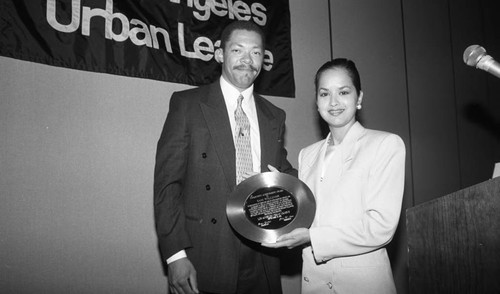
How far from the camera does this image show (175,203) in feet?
5.42

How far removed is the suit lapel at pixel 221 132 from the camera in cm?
171

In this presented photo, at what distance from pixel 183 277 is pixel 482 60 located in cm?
136

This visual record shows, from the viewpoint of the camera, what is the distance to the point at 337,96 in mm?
1690

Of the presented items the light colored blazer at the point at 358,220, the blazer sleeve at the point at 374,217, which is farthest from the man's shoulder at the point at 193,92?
the blazer sleeve at the point at 374,217

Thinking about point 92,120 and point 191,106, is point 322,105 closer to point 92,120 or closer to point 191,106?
point 191,106

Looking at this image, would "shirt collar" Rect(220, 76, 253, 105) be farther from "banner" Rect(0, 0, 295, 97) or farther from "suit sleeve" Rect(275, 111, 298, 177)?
"banner" Rect(0, 0, 295, 97)

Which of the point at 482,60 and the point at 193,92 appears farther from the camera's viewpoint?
the point at 193,92

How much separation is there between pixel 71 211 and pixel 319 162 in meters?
1.62

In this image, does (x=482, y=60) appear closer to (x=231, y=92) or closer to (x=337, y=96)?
(x=337, y=96)

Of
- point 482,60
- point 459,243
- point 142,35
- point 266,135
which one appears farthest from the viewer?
point 142,35

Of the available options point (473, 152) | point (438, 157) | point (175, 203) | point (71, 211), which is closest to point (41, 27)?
point (71, 211)

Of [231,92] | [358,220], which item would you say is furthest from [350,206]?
[231,92]

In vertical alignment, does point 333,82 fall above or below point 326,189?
above

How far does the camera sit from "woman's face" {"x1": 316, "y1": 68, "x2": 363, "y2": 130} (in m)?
1.68
